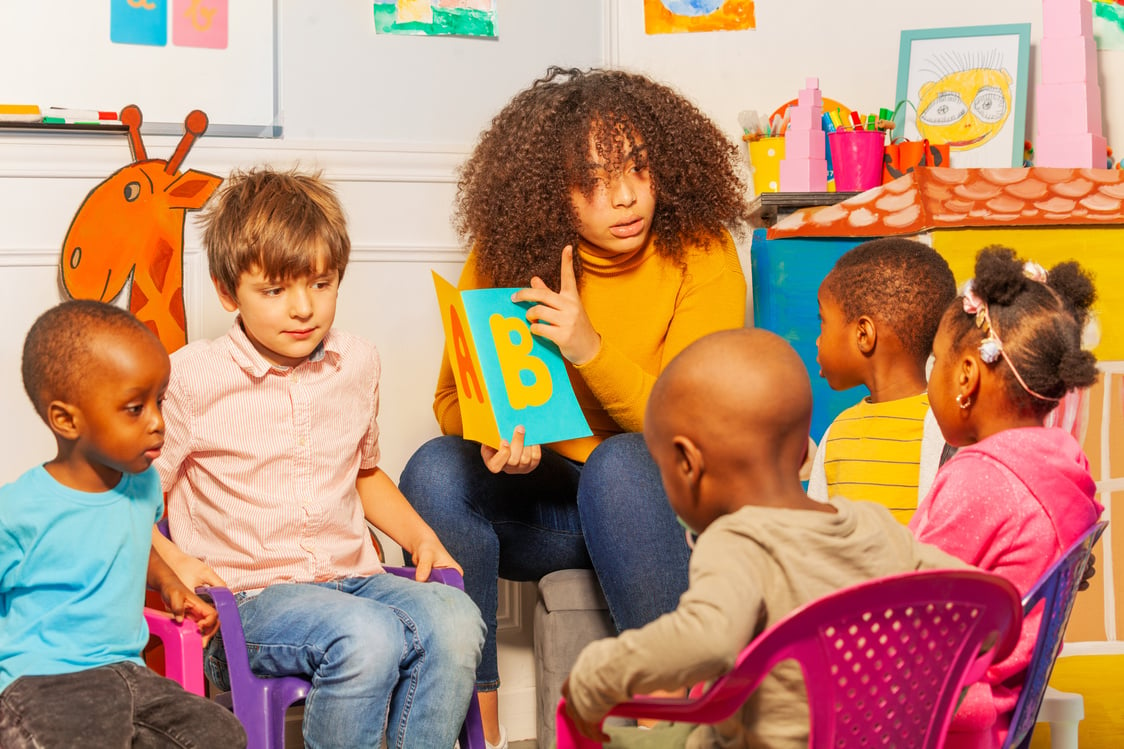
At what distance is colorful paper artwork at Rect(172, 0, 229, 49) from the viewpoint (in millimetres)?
2143

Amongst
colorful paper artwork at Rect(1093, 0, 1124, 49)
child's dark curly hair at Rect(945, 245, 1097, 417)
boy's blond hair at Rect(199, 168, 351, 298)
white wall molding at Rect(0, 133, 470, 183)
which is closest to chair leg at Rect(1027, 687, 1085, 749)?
child's dark curly hair at Rect(945, 245, 1097, 417)

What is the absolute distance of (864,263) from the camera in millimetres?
1802

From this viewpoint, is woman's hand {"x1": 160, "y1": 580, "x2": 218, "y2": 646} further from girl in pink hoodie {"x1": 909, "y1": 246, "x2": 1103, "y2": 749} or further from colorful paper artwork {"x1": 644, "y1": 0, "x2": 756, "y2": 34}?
colorful paper artwork {"x1": 644, "y1": 0, "x2": 756, "y2": 34}

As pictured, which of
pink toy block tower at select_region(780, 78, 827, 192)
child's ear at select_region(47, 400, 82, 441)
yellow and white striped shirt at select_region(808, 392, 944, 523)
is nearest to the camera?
child's ear at select_region(47, 400, 82, 441)

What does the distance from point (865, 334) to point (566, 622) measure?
0.69 m

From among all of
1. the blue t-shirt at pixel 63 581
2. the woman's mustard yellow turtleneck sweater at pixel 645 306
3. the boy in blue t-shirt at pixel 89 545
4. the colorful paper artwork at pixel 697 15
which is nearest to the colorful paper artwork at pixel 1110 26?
the colorful paper artwork at pixel 697 15

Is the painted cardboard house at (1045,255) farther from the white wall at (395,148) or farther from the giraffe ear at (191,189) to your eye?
the giraffe ear at (191,189)

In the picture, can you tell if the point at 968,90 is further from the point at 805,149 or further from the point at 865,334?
the point at 865,334

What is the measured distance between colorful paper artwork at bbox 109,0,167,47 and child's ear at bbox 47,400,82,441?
1027mm

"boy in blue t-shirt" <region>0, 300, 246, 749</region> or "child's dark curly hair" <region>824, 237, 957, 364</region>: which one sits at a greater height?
"child's dark curly hair" <region>824, 237, 957, 364</region>

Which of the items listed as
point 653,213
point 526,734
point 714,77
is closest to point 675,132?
point 653,213

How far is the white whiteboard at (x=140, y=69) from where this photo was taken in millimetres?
2064

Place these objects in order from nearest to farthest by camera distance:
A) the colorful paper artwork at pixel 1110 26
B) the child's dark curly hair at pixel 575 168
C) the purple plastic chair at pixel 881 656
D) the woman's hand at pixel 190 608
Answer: the purple plastic chair at pixel 881 656 → the woman's hand at pixel 190 608 → the child's dark curly hair at pixel 575 168 → the colorful paper artwork at pixel 1110 26

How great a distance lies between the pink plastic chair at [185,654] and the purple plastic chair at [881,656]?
23.5 inches
